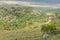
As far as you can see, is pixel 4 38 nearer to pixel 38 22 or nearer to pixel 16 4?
pixel 38 22

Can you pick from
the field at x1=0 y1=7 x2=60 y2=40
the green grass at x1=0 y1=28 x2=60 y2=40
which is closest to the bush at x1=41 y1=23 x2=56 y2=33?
the field at x1=0 y1=7 x2=60 y2=40

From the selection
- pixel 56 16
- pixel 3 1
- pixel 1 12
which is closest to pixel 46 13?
pixel 56 16

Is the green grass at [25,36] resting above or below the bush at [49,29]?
below

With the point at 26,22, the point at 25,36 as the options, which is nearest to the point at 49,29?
the point at 25,36

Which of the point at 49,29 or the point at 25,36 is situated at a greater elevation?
the point at 49,29

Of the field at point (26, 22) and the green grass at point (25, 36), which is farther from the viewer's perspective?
the field at point (26, 22)

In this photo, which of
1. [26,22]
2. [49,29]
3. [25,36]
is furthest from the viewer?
[26,22]

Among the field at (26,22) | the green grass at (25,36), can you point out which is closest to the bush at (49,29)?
the field at (26,22)

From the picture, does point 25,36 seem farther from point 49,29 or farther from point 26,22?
point 26,22

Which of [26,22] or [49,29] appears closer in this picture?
[49,29]

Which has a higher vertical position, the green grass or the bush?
the bush

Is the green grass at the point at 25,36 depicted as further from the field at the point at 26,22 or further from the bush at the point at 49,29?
the bush at the point at 49,29

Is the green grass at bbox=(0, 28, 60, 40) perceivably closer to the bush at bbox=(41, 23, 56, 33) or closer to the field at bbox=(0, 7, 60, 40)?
the field at bbox=(0, 7, 60, 40)
